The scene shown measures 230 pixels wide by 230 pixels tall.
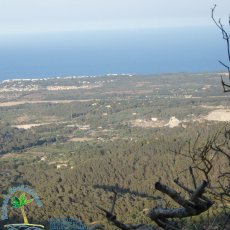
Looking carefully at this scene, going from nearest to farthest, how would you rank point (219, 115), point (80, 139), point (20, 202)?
point (20, 202)
point (80, 139)
point (219, 115)

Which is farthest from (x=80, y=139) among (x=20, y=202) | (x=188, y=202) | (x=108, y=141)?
(x=188, y=202)

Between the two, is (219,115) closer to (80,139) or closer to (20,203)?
(80,139)

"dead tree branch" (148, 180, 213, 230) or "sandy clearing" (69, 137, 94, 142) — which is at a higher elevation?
"dead tree branch" (148, 180, 213, 230)

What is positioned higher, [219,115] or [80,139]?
[219,115]

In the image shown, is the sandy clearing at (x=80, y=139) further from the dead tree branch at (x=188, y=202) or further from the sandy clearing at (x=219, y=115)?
the dead tree branch at (x=188, y=202)

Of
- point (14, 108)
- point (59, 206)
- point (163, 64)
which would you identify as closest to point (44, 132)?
point (14, 108)

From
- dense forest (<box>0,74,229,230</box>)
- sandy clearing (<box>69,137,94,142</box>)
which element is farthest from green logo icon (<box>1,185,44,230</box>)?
sandy clearing (<box>69,137,94,142</box>)

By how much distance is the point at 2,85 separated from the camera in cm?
9825

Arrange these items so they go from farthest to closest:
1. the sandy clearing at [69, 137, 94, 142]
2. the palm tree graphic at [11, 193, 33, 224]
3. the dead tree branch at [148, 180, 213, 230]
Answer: the sandy clearing at [69, 137, 94, 142]
the palm tree graphic at [11, 193, 33, 224]
the dead tree branch at [148, 180, 213, 230]

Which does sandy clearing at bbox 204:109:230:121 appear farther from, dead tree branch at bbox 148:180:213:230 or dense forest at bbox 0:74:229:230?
dead tree branch at bbox 148:180:213:230

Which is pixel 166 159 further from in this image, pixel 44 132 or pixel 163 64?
pixel 163 64

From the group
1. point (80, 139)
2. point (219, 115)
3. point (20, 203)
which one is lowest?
point (80, 139)

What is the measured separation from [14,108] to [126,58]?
101 metres

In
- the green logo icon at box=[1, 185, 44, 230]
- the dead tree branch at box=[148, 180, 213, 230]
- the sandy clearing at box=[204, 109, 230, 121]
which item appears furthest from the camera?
the sandy clearing at box=[204, 109, 230, 121]
